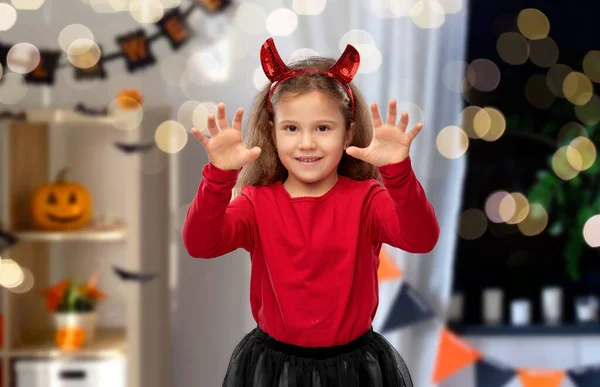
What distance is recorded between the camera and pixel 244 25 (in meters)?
2.71

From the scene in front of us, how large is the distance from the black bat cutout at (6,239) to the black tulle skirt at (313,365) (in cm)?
144

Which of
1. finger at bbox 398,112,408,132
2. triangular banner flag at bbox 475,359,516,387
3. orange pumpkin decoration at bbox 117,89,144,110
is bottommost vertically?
triangular banner flag at bbox 475,359,516,387

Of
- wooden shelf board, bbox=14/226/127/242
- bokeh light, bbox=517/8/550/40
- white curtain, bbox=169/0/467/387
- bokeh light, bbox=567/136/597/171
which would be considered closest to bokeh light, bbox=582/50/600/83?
bokeh light, bbox=517/8/550/40

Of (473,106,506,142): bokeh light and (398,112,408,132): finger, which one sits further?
(473,106,506,142): bokeh light

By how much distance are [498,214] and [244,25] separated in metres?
1.16

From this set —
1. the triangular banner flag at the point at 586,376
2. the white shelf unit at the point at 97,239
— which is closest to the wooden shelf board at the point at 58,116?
the white shelf unit at the point at 97,239

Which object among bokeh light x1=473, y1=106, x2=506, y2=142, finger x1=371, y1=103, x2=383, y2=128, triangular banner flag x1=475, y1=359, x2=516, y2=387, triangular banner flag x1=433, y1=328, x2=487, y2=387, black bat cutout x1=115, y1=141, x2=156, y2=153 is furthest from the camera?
bokeh light x1=473, y1=106, x2=506, y2=142

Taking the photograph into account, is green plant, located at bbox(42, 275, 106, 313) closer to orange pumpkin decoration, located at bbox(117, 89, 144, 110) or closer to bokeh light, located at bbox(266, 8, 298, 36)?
orange pumpkin decoration, located at bbox(117, 89, 144, 110)

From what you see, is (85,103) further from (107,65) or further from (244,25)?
(244,25)

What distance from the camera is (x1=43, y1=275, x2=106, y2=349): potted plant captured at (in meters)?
2.45

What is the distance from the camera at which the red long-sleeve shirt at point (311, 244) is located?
1146 mm

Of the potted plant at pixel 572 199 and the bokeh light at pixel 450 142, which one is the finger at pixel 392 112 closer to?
the bokeh light at pixel 450 142

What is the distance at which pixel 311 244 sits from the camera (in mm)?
1190

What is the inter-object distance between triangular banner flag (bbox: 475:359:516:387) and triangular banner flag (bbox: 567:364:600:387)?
0.22 meters
